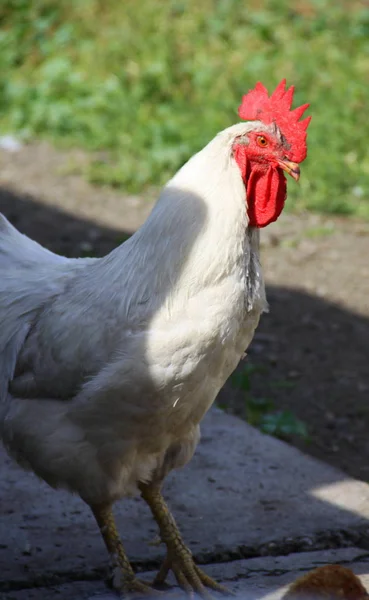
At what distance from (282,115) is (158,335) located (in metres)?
0.96

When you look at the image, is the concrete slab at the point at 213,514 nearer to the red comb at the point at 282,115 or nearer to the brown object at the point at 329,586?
the brown object at the point at 329,586

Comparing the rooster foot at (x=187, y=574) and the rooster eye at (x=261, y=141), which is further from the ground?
the rooster eye at (x=261, y=141)

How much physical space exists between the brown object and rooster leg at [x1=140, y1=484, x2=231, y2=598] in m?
0.65

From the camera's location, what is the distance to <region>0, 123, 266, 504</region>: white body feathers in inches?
134

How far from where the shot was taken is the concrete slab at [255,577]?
369cm

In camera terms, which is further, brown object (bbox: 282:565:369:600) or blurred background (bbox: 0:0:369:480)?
blurred background (bbox: 0:0:369:480)

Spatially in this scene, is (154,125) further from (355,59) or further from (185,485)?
(185,485)

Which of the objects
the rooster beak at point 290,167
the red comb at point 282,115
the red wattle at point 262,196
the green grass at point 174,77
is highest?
the green grass at point 174,77

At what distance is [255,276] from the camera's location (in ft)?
11.6

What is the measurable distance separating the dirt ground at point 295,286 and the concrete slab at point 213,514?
56 cm

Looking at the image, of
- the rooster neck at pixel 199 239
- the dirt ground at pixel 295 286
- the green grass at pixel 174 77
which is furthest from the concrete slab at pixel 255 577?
the green grass at pixel 174 77

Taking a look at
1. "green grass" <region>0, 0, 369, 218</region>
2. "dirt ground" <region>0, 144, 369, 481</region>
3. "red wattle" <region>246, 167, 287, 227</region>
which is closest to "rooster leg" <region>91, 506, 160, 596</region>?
"red wattle" <region>246, 167, 287, 227</region>

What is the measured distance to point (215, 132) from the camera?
29.2ft

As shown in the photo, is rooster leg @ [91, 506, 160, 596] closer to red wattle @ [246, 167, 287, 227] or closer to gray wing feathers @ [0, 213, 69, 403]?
gray wing feathers @ [0, 213, 69, 403]
